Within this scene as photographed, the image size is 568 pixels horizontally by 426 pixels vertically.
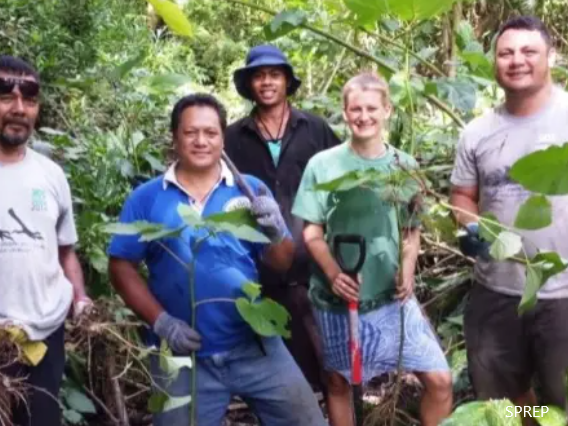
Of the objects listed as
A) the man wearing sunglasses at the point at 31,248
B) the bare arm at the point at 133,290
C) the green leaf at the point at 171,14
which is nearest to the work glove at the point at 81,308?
the man wearing sunglasses at the point at 31,248

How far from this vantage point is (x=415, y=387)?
12.8ft

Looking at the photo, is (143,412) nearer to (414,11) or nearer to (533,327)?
(533,327)

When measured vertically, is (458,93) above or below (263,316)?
above

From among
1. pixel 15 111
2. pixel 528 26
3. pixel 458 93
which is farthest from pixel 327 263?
pixel 15 111

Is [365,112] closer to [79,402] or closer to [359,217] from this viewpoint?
[359,217]

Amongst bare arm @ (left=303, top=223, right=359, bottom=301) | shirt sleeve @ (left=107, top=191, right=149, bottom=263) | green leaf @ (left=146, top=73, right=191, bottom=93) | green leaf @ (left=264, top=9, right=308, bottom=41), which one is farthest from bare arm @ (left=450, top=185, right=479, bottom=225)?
green leaf @ (left=146, top=73, right=191, bottom=93)

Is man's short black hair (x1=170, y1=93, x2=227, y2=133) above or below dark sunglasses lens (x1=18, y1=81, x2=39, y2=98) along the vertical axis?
below

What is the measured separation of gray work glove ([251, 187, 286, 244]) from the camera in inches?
107

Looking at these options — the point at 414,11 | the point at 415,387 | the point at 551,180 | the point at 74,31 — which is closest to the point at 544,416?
the point at 551,180

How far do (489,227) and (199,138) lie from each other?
3.07ft

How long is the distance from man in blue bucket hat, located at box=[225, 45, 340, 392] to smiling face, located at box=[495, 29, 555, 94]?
0.99m

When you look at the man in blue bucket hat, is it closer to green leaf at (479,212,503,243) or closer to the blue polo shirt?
the blue polo shirt

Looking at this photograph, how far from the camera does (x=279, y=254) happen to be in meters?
2.90

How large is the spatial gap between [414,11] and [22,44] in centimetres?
286
